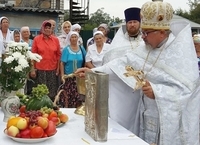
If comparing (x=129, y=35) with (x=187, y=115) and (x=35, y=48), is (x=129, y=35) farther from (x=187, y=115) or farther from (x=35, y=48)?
(x=35, y=48)

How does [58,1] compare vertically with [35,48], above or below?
above

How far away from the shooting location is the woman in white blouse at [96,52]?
6211 mm

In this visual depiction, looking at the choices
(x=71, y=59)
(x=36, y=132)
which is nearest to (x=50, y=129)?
(x=36, y=132)

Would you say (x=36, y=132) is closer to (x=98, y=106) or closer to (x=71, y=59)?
(x=98, y=106)

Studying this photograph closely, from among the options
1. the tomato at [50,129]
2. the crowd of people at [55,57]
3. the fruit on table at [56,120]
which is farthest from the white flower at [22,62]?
the crowd of people at [55,57]

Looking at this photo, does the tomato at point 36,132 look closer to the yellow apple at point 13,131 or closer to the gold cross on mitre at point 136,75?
the yellow apple at point 13,131

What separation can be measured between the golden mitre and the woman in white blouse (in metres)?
3.53

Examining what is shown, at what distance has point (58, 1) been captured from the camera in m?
18.4

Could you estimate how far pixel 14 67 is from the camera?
2.58 meters

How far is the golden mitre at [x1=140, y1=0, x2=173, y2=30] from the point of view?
103 inches

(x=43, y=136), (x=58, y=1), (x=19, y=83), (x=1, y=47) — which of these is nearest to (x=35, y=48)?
(x=1, y=47)

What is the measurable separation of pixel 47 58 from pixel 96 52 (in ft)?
2.60

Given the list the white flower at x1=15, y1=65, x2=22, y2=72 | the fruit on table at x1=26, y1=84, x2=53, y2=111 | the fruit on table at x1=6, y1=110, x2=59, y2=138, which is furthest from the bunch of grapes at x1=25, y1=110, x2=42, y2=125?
the white flower at x1=15, y1=65, x2=22, y2=72

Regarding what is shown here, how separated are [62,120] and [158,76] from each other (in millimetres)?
736
